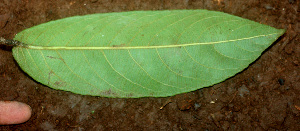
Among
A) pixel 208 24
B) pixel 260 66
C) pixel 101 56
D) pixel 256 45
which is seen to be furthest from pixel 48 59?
pixel 260 66

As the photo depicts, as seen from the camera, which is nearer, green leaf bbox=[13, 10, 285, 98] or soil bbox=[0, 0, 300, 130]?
green leaf bbox=[13, 10, 285, 98]

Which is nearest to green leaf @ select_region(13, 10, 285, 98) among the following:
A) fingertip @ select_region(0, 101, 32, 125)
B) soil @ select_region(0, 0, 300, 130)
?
soil @ select_region(0, 0, 300, 130)

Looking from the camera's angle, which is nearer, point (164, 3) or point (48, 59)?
point (48, 59)

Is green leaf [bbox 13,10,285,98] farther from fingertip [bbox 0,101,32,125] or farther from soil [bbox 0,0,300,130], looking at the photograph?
fingertip [bbox 0,101,32,125]

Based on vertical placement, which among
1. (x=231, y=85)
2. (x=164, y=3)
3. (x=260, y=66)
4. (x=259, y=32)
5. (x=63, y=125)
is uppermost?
(x=164, y=3)

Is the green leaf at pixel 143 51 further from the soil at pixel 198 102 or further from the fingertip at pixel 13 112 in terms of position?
the fingertip at pixel 13 112

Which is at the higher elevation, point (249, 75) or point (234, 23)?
point (234, 23)

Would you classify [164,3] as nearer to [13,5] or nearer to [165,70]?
[165,70]
